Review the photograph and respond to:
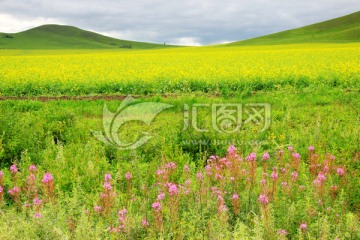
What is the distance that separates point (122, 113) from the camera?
11.6 metres

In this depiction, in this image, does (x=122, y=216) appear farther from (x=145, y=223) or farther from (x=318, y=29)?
(x=318, y=29)

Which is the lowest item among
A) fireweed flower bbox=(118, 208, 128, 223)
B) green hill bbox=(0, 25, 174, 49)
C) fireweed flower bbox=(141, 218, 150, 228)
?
fireweed flower bbox=(141, 218, 150, 228)

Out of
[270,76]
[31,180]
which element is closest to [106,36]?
[270,76]

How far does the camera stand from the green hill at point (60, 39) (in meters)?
135

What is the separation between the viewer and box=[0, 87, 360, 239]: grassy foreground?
4279 millimetres

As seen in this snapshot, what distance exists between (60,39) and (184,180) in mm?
164609

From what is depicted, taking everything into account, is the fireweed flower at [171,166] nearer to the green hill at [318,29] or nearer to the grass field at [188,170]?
the grass field at [188,170]

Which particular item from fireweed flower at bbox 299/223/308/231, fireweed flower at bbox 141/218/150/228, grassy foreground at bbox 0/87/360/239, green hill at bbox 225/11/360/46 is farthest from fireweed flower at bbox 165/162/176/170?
green hill at bbox 225/11/360/46

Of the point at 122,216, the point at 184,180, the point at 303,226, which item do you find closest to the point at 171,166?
the point at 184,180

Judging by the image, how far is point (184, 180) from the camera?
19.3 ft

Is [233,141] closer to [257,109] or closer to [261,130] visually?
[261,130]

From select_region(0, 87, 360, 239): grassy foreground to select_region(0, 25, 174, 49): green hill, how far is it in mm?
127711

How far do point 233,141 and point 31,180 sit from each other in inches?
174

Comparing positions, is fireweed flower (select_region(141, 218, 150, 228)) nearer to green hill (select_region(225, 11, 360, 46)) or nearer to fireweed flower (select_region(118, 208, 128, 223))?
fireweed flower (select_region(118, 208, 128, 223))
